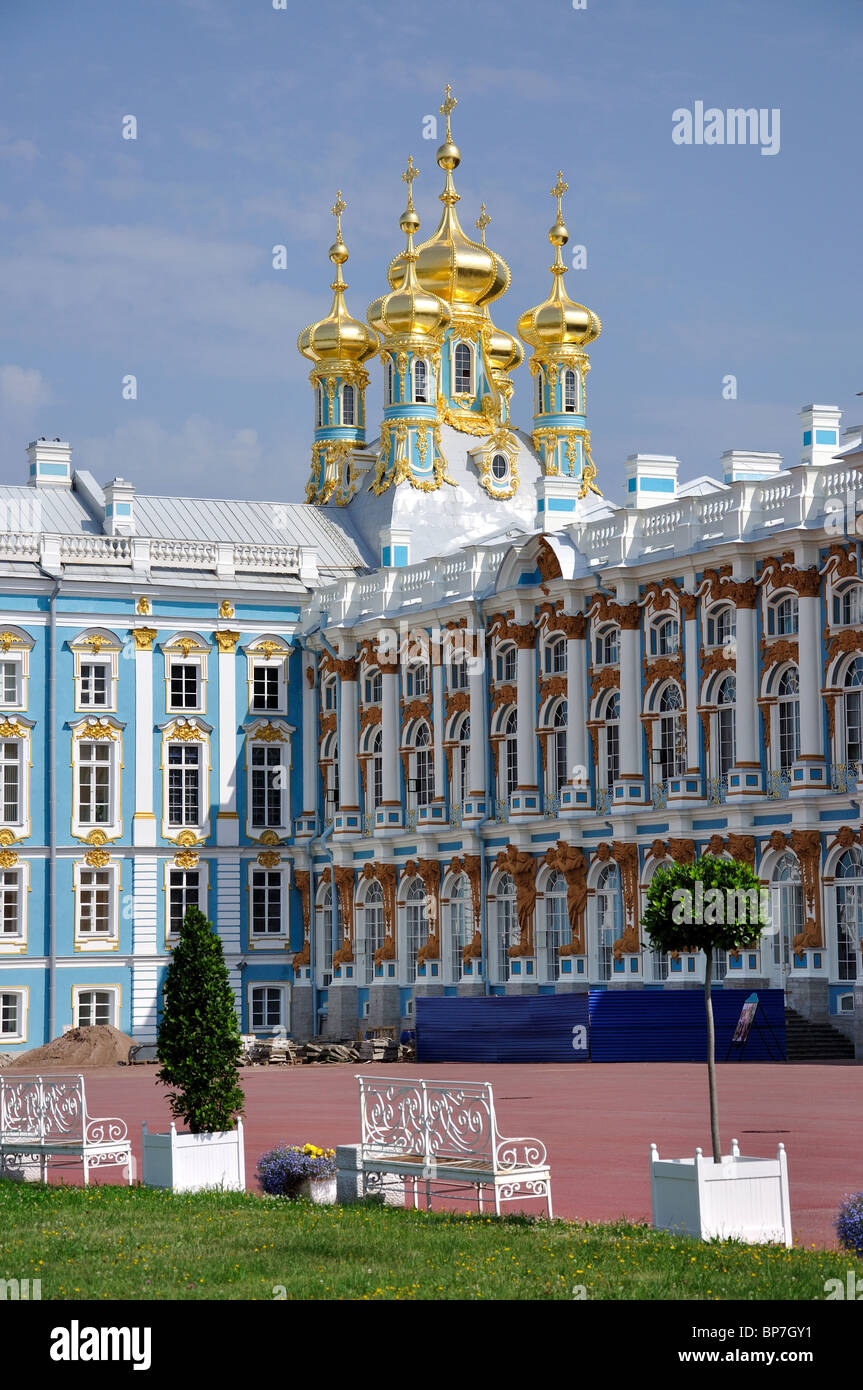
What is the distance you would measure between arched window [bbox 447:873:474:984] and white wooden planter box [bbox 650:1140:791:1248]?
37.2 metres

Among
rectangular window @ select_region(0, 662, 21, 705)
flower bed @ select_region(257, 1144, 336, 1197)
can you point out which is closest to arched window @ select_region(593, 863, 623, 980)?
rectangular window @ select_region(0, 662, 21, 705)

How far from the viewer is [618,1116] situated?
2595 cm

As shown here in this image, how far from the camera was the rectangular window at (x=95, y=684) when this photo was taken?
56094mm

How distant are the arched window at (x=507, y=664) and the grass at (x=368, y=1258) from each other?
34.1 meters

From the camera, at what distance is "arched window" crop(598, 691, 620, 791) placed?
47750mm

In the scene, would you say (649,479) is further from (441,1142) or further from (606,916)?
(441,1142)

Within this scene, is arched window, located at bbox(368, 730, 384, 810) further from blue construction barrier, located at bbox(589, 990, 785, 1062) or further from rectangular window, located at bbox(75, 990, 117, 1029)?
blue construction barrier, located at bbox(589, 990, 785, 1062)

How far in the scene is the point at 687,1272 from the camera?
1298 cm

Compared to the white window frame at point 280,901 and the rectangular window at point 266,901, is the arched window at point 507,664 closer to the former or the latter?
the white window frame at point 280,901

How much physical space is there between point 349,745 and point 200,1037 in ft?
121

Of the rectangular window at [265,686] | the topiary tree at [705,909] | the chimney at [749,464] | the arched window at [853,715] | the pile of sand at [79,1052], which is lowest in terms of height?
the pile of sand at [79,1052]

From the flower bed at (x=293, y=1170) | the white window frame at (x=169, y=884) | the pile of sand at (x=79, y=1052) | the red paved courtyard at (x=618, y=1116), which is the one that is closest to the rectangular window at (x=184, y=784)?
the white window frame at (x=169, y=884)

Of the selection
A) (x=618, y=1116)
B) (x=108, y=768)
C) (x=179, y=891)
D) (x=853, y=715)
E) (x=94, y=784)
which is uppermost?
(x=108, y=768)

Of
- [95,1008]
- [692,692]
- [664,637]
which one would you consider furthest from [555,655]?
[95,1008]
